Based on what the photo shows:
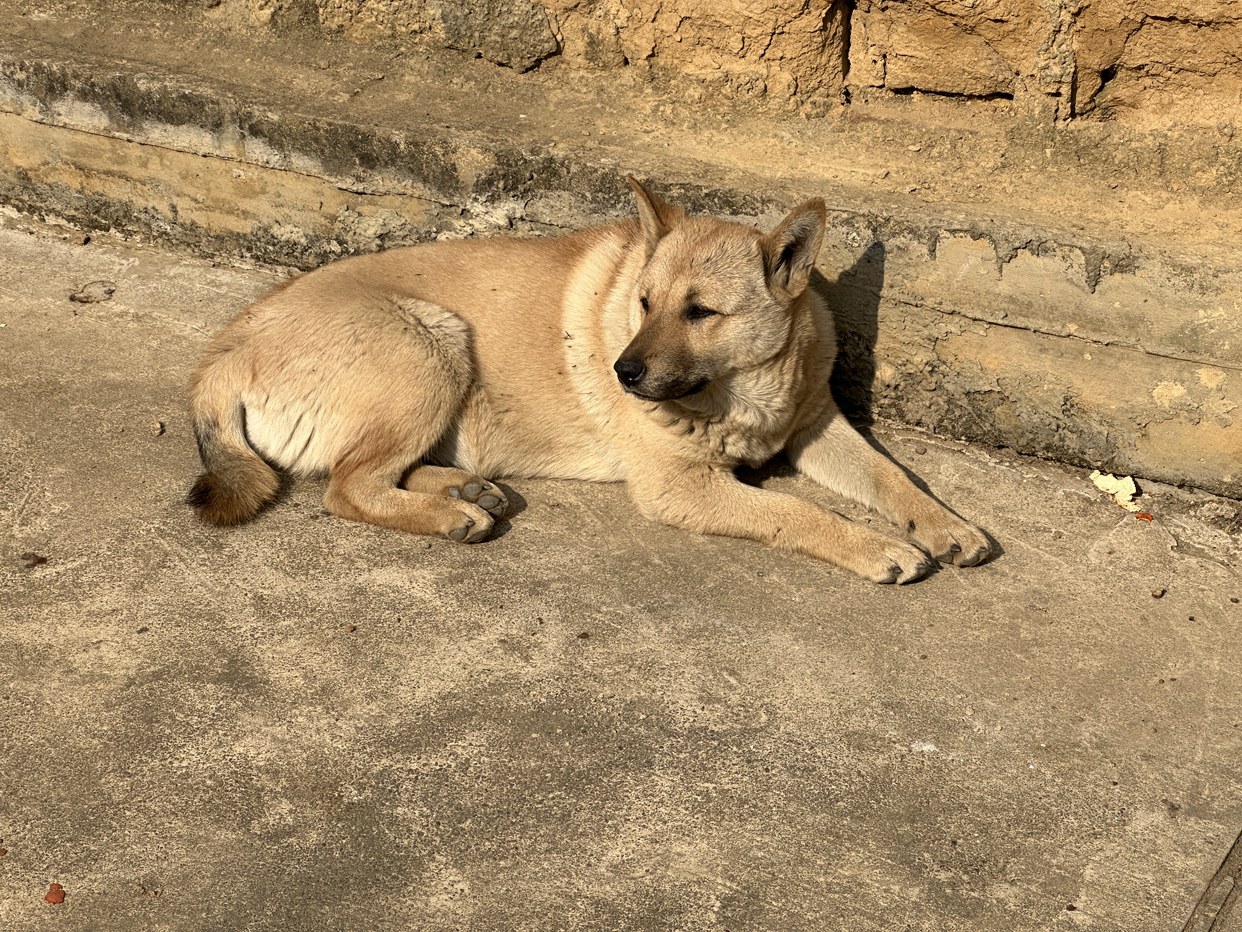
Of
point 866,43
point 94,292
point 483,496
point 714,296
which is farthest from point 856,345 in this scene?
point 94,292

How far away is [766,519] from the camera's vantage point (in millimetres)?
3980

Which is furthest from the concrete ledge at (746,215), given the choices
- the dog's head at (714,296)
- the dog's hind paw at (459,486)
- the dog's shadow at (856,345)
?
the dog's hind paw at (459,486)

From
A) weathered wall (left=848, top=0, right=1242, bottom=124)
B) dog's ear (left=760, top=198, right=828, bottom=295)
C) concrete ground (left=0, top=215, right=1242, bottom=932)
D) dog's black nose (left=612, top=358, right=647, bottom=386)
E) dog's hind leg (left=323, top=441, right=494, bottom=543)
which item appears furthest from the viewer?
weathered wall (left=848, top=0, right=1242, bottom=124)

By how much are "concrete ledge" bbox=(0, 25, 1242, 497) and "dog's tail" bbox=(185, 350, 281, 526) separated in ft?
4.64

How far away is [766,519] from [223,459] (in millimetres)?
1875

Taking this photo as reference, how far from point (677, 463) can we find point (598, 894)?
177cm

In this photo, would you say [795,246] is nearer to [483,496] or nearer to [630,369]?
[630,369]

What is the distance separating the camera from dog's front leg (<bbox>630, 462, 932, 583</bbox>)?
3.83 m

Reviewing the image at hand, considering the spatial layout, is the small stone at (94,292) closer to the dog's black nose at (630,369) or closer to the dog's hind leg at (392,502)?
the dog's hind leg at (392,502)

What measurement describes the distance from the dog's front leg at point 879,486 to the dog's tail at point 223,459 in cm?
195

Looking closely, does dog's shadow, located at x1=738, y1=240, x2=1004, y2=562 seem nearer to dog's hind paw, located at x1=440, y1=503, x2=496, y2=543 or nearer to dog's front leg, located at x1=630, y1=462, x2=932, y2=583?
dog's front leg, located at x1=630, y1=462, x2=932, y2=583

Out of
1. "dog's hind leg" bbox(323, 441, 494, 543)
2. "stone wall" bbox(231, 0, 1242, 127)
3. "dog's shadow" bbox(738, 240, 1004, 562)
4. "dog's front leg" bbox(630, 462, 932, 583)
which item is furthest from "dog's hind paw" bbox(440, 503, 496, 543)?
"stone wall" bbox(231, 0, 1242, 127)

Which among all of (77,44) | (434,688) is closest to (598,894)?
(434,688)

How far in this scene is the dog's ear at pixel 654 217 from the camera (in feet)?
13.1
